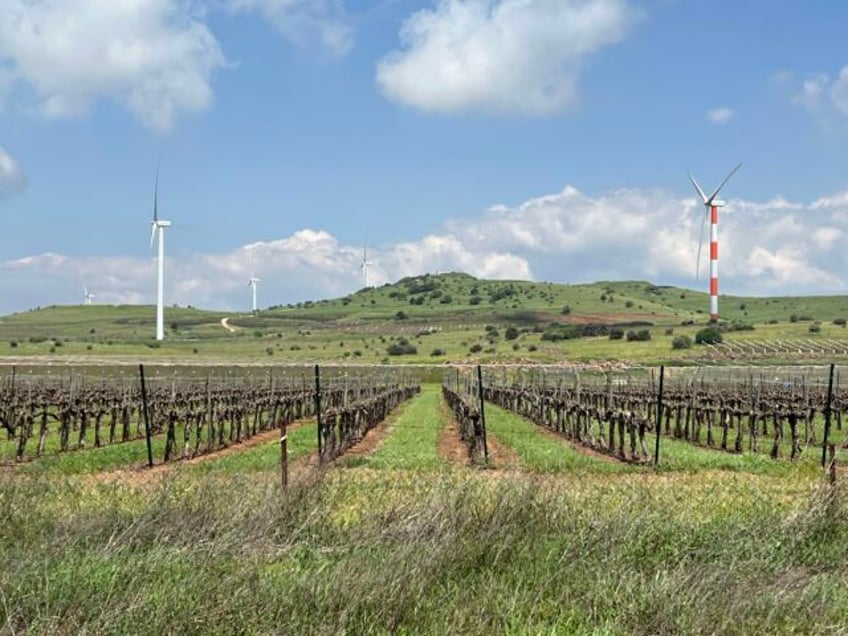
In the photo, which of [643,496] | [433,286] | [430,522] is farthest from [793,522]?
[433,286]

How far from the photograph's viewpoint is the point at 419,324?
140750 millimetres

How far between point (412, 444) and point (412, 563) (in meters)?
19.5

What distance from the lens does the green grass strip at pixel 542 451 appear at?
816 inches

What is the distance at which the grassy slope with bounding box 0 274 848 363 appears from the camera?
3907 inches

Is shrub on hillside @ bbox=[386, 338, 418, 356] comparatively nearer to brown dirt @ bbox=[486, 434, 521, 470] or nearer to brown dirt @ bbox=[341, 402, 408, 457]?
brown dirt @ bbox=[341, 402, 408, 457]

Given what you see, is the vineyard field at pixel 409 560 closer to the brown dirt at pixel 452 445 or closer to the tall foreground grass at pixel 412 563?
the tall foreground grass at pixel 412 563

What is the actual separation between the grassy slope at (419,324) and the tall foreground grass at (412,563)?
251 ft

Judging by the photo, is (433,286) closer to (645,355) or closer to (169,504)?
(645,355)

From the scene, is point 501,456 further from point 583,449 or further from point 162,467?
point 162,467

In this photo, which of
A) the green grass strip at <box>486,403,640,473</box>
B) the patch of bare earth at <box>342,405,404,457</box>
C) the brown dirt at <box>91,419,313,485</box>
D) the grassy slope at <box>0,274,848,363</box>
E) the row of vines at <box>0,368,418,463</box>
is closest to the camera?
the brown dirt at <box>91,419,313,485</box>

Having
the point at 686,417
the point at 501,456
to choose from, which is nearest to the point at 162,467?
the point at 501,456

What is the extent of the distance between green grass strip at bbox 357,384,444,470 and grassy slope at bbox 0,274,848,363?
4654 cm

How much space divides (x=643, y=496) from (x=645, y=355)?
257 feet

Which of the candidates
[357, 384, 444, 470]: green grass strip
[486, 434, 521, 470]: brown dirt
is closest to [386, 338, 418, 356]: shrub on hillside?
[357, 384, 444, 470]: green grass strip
